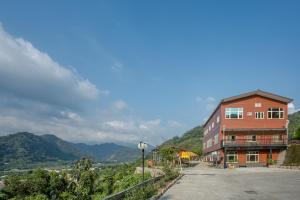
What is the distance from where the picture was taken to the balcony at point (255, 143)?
4791cm

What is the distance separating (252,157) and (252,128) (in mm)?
4035

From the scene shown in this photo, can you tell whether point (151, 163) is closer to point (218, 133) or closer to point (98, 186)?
point (218, 133)

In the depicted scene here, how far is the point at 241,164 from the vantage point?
49031mm

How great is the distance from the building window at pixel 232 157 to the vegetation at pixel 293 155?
22.8 ft

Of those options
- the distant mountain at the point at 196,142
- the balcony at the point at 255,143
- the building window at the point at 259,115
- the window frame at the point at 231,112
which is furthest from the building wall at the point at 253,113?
the distant mountain at the point at 196,142

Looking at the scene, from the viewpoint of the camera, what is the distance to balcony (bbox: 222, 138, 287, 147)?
47.9 m

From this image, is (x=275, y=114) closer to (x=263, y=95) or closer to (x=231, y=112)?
(x=263, y=95)

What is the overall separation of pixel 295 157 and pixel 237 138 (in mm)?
8891

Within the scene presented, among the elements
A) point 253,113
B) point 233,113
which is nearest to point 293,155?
point 253,113

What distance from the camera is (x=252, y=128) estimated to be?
49.6m

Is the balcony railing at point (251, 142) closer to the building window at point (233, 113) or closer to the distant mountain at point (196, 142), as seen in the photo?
the building window at point (233, 113)

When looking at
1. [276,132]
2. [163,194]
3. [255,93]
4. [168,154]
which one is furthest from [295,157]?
[163,194]

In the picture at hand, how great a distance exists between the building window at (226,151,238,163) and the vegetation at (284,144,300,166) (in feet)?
22.8

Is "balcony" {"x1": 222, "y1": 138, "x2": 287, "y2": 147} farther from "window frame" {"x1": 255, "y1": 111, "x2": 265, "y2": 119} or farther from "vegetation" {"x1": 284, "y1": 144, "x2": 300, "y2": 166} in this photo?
"window frame" {"x1": 255, "y1": 111, "x2": 265, "y2": 119}
